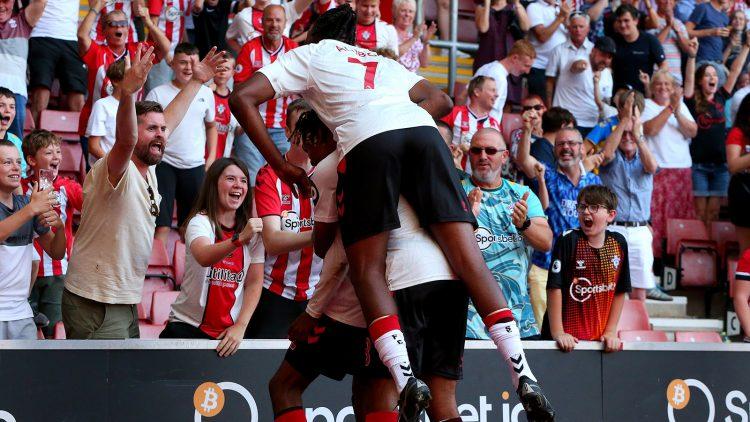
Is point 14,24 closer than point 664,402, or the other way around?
point 664,402

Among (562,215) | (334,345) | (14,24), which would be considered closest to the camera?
(334,345)

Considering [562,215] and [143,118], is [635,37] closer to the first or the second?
[562,215]

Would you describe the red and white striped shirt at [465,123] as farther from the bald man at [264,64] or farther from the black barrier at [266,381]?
the black barrier at [266,381]

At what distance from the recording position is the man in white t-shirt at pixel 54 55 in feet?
35.5

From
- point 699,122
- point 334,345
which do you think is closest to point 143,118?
point 334,345

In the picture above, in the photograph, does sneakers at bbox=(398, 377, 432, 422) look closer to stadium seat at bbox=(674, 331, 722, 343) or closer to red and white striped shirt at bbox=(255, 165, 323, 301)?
red and white striped shirt at bbox=(255, 165, 323, 301)

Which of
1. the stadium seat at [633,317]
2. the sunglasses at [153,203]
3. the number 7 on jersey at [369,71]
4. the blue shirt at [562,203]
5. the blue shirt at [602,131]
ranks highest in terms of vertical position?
the number 7 on jersey at [369,71]

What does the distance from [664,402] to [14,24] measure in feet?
23.3

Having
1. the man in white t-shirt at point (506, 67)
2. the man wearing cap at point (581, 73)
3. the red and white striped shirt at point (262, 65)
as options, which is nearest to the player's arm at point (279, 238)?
the red and white striped shirt at point (262, 65)

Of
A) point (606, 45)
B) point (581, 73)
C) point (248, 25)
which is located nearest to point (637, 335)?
point (581, 73)

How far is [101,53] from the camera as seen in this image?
10.6 m

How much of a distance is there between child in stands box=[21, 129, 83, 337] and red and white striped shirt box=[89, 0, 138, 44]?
3407 millimetres

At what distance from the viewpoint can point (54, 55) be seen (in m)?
10.9

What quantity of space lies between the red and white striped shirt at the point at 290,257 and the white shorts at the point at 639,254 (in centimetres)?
414
